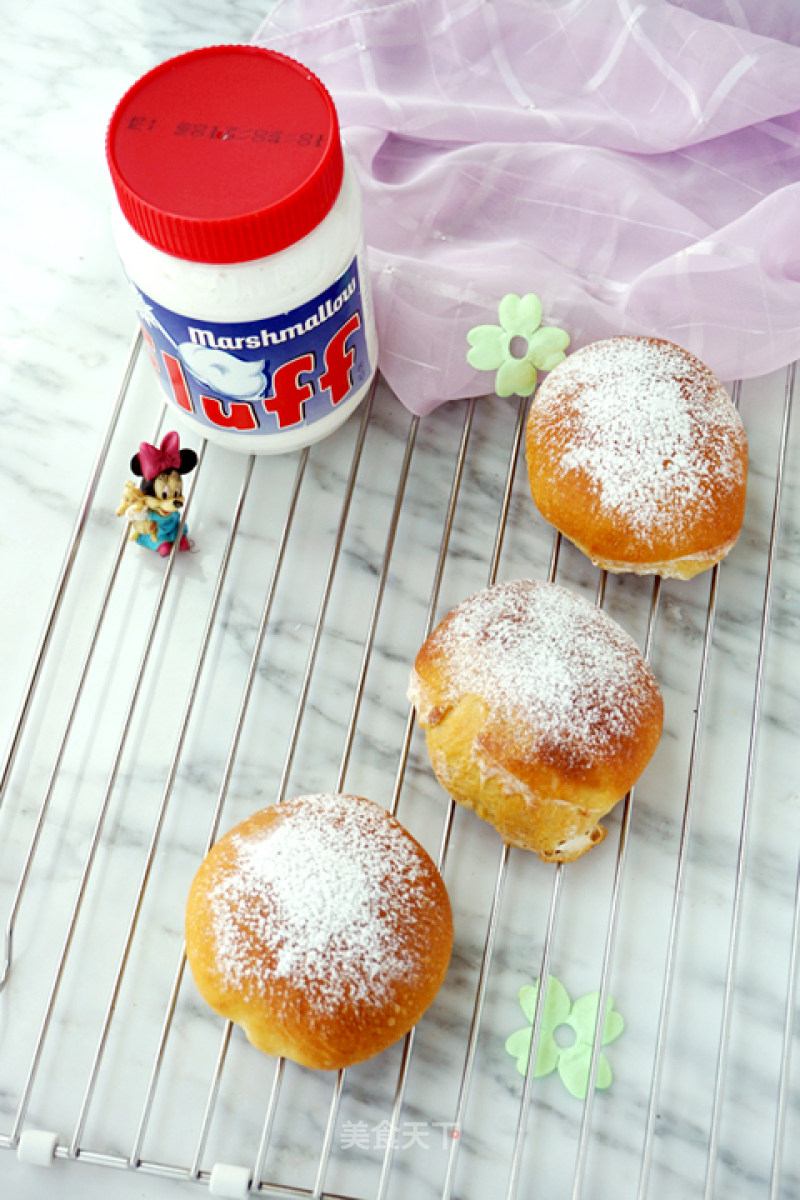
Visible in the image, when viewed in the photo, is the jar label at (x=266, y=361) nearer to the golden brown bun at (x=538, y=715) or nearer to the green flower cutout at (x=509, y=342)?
the green flower cutout at (x=509, y=342)

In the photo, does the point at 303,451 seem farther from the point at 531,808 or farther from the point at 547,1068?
the point at 547,1068

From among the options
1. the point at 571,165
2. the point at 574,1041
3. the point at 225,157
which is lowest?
the point at 574,1041

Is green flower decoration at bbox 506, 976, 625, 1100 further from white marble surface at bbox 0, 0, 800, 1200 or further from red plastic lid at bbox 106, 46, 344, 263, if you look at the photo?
red plastic lid at bbox 106, 46, 344, 263

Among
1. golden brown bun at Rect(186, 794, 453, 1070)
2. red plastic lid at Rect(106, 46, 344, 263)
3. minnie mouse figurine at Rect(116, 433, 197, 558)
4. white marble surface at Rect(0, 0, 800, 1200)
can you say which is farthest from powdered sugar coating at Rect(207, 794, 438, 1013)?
red plastic lid at Rect(106, 46, 344, 263)

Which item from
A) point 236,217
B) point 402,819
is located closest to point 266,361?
point 236,217

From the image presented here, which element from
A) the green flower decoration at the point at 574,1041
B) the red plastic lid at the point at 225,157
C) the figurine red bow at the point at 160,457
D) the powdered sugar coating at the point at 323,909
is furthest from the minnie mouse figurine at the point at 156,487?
the green flower decoration at the point at 574,1041

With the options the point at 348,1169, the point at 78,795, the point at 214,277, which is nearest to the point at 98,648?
the point at 78,795

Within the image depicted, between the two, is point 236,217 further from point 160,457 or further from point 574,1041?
point 574,1041
